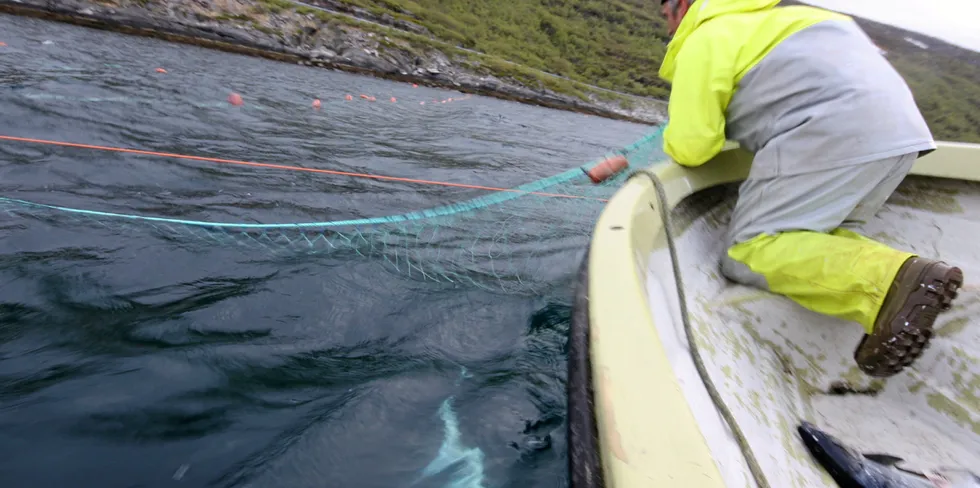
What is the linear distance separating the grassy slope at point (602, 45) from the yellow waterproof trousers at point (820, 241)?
55.2 metres

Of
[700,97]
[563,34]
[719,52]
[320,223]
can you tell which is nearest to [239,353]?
[320,223]

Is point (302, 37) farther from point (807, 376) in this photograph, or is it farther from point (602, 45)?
point (602, 45)

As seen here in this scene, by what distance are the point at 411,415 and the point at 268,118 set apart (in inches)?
353

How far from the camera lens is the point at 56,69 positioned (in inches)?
418

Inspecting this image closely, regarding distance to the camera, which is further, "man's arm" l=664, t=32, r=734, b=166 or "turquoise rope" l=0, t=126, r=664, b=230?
"turquoise rope" l=0, t=126, r=664, b=230

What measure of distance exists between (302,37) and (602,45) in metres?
94.9

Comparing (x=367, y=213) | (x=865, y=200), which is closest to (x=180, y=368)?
(x=367, y=213)

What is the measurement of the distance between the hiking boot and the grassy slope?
56076 mm

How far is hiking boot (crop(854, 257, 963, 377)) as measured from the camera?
1.96 m

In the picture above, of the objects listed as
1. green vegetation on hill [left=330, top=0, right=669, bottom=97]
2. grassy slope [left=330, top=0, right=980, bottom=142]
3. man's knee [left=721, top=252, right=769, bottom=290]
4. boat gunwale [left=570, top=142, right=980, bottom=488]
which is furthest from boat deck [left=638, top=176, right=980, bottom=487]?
green vegetation on hill [left=330, top=0, right=669, bottom=97]

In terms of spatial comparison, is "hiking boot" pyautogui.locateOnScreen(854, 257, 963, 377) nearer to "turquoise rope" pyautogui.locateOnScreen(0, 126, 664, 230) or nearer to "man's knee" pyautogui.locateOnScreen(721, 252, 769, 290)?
"man's knee" pyautogui.locateOnScreen(721, 252, 769, 290)

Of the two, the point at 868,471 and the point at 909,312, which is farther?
the point at 909,312

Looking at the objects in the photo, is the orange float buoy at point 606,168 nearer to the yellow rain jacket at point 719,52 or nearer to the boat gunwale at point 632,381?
the yellow rain jacket at point 719,52

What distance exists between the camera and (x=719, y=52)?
3.00 m
